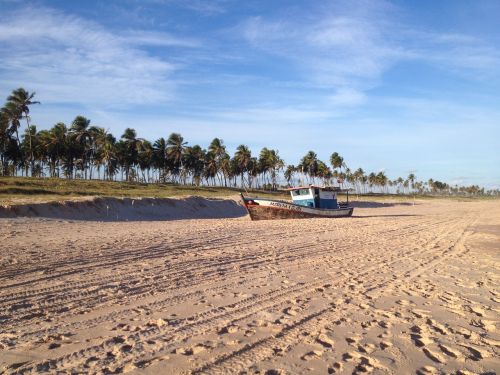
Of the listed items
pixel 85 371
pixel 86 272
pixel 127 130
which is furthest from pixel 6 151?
pixel 85 371

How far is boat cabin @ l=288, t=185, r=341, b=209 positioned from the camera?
27.0 meters

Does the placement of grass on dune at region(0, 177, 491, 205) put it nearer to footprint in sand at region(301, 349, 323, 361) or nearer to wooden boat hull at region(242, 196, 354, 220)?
wooden boat hull at region(242, 196, 354, 220)

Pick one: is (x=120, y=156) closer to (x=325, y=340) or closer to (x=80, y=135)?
(x=80, y=135)

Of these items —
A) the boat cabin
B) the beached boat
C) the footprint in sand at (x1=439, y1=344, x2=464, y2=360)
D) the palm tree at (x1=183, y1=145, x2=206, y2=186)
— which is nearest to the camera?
the footprint in sand at (x1=439, y1=344, x2=464, y2=360)

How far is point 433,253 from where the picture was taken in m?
11.8

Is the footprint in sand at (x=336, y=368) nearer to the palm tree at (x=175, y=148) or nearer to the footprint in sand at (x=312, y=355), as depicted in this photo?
the footprint in sand at (x=312, y=355)

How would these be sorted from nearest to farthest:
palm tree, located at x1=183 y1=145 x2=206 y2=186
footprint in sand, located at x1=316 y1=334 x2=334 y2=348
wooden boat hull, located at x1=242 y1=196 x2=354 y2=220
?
footprint in sand, located at x1=316 y1=334 x2=334 y2=348, wooden boat hull, located at x1=242 y1=196 x2=354 y2=220, palm tree, located at x1=183 y1=145 x2=206 y2=186

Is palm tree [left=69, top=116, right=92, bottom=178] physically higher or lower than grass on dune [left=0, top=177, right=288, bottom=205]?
higher

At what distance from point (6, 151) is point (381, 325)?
236 ft

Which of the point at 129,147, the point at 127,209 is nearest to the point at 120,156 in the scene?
the point at 129,147

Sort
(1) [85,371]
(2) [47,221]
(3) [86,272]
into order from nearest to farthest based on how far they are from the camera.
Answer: (1) [85,371] < (3) [86,272] < (2) [47,221]

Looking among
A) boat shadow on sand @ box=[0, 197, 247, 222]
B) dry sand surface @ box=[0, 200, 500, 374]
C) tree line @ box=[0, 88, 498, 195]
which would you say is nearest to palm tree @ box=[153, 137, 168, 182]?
tree line @ box=[0, 88, 498, 195]

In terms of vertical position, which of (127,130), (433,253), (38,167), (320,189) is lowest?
(433,253)

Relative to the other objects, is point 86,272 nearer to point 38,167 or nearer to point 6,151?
point 6,151
